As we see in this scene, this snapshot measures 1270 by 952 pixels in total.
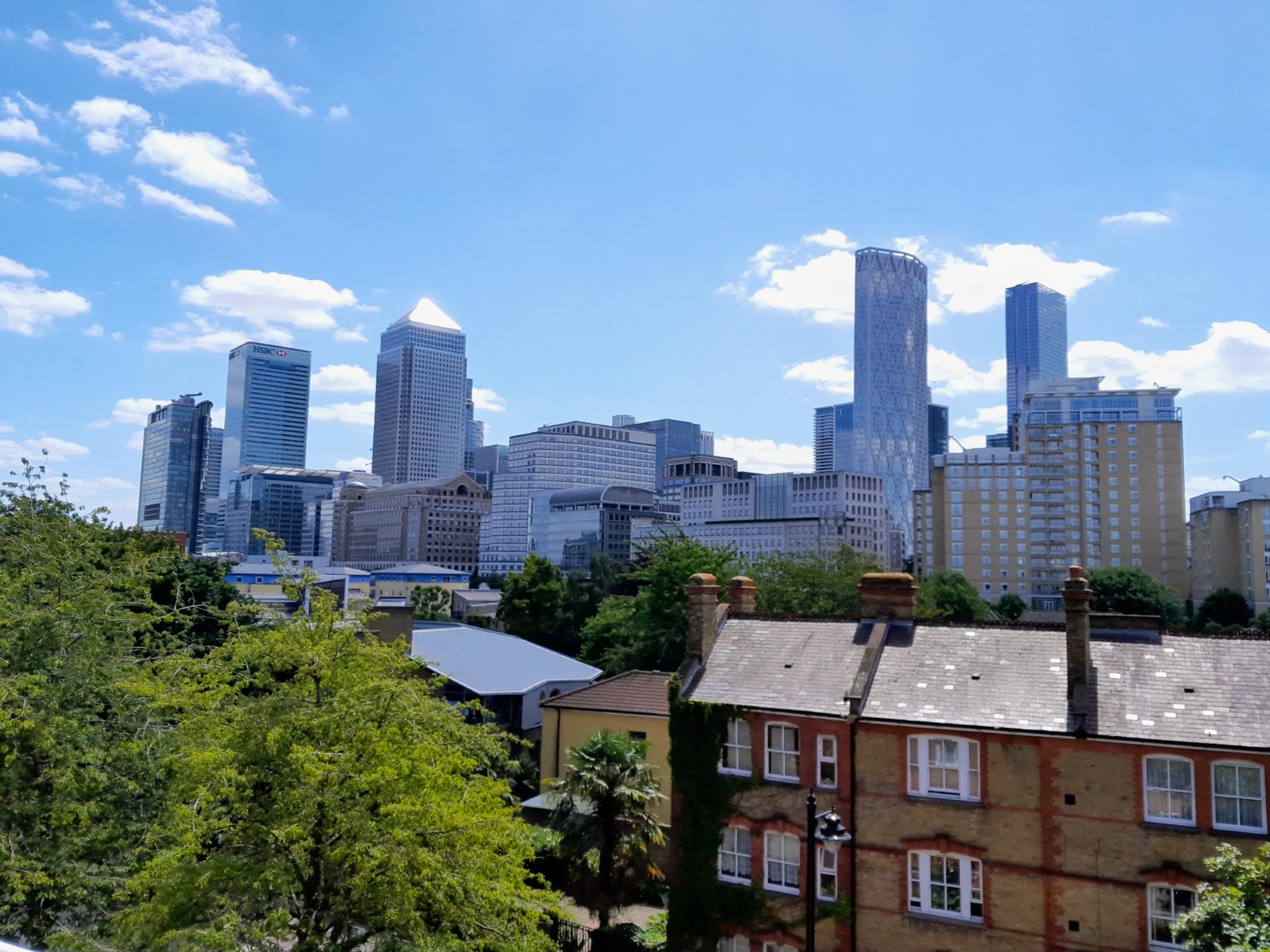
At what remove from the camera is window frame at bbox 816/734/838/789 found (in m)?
25.3

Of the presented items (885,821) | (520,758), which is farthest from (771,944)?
(520,758)

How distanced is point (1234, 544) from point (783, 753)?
149262mm

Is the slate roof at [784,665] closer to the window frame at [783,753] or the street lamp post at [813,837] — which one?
the window frame at [783,753]

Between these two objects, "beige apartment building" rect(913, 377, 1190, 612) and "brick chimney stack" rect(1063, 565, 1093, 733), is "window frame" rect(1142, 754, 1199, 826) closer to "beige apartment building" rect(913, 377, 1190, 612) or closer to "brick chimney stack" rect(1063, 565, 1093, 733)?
"brick chimney stack" rect(1063, 565, 1093, 733)

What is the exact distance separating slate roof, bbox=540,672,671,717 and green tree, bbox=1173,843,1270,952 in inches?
882

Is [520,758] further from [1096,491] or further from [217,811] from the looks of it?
[1096,491]

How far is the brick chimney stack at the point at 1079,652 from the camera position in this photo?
23312 millimetres

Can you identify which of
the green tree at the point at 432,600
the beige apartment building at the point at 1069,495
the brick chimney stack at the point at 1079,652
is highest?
the beige apartment building at the point at 1069,495

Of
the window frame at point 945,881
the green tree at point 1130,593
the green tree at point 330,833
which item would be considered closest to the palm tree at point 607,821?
the window frame at point 945,881

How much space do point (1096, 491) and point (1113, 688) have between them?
148 m

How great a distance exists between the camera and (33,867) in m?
→ 18.1

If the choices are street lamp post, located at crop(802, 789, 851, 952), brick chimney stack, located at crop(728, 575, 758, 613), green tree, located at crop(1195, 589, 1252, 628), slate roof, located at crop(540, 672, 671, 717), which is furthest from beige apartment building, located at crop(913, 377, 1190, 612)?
street lamp post, located at crop(802, 789, 851, 952)

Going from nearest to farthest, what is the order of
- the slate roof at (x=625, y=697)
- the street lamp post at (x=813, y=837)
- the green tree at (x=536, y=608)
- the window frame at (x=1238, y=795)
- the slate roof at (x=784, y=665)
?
1. the street lamp post at (x=813, y=837)
2. the window frame at (x=1238, y=795)
3. the slate roof at (x=784, y=665)
4. the slate roof at (x=625, y=697)
5. the green tree at (x=536, y=608)

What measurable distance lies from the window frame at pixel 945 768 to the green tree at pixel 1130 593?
9695 centimetres
